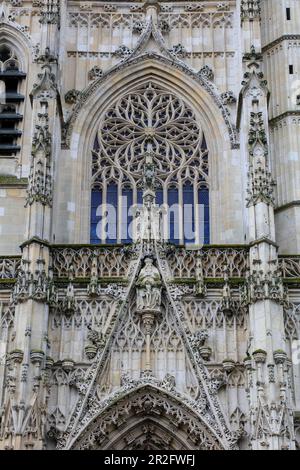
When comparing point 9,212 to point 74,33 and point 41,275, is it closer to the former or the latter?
point 41,275

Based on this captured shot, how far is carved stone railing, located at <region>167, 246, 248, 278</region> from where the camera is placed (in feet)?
66.1

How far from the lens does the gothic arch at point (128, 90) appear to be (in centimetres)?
2217

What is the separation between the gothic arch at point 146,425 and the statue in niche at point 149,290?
1665 millimetres

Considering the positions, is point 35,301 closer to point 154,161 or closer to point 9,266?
point 9,266

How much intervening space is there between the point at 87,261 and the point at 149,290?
1523 mm

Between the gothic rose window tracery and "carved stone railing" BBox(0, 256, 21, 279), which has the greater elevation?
the gothic rose window tracery

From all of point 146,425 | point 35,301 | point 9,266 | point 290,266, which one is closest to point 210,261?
point 290,266

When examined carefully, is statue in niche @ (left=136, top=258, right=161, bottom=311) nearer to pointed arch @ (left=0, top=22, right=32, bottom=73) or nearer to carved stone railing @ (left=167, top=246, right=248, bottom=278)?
carved stone railing @ (left=167, top=246, right=248, bottom=278)

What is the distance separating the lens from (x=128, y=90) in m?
23.7

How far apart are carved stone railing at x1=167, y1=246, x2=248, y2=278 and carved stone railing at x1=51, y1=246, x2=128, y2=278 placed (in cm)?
102

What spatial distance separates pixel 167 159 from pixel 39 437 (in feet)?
25.6

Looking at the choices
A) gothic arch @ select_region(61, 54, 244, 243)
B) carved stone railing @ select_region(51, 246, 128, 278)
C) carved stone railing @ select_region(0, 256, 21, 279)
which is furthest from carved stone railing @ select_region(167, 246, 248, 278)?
carved stone railing @ select_region(0, 256, 21, 279)

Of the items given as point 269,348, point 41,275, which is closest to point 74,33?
point 41,275

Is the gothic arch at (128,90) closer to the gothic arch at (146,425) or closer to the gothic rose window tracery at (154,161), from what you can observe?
the gothic rose window tracery at (154,161)
